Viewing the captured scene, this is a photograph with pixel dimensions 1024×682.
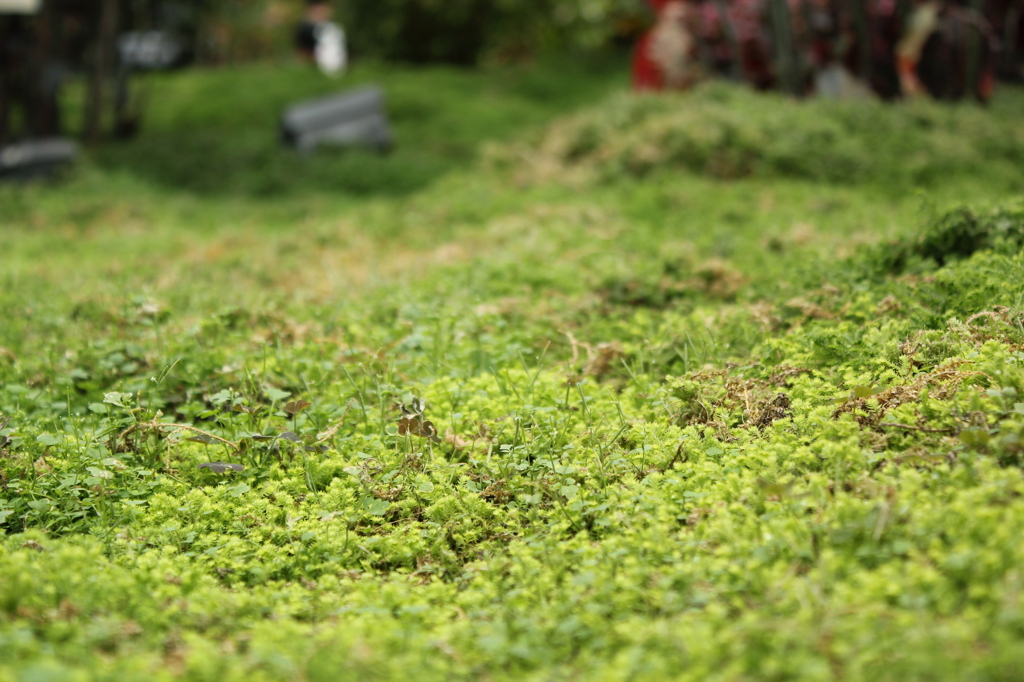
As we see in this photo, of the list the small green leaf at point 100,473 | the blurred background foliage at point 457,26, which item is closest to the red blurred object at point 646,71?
the blurred background foliage at point 457,26

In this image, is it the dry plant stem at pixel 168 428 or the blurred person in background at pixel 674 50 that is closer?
the dry plant stem at pixel 168 428

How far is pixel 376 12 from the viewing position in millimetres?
20109

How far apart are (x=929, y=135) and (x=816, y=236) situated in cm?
335

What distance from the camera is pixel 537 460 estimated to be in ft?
10.9

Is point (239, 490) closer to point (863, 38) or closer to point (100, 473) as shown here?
point (100, 473)

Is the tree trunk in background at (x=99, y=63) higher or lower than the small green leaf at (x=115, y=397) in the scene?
higher

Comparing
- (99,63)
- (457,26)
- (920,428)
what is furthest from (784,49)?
(457,26)

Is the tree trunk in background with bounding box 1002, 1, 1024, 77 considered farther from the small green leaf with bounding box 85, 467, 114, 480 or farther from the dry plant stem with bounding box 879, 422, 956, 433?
the small green leaf with bounding box 85, 467, 114, 480

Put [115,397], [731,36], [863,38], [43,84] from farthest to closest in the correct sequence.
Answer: [43,84], [731,36], [863,38], [115,397]

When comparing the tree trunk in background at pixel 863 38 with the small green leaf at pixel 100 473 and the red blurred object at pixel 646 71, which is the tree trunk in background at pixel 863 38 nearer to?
the red blurred object at pixel 646 71

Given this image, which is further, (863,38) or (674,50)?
(674,50)

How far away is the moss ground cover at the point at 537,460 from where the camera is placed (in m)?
2.26

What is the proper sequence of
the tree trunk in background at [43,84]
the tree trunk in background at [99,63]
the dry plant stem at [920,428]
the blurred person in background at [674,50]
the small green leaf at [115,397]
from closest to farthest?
the dry plant stem at [920,428]
the small green leaf at [115,397]
the blurred person in background at [674,50]
the tree trunk in background at [43,84]
the tree trunk in background at [99,63]

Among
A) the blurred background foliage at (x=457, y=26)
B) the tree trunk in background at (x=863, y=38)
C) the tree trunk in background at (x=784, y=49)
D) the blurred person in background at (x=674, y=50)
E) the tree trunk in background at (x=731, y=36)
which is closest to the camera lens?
the tree trunk in background at (x=863, y=38)
